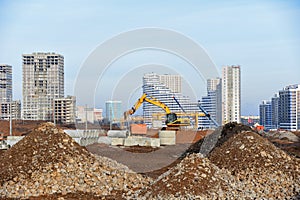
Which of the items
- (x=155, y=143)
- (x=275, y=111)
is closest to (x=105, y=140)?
(x=155, y=143)

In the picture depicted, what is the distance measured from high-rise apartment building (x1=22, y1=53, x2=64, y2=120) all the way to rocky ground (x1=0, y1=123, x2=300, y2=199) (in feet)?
224

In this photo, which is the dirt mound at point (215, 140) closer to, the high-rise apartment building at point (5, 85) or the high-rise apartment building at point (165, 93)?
the high-rise apartment building at point (165, 93)

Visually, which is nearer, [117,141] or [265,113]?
[117,141]

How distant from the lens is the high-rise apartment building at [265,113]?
118506mm

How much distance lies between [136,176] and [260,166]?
3485 millimetres

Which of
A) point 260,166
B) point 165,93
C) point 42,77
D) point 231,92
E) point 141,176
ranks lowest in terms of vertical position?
point 141,176

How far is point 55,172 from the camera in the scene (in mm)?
10812

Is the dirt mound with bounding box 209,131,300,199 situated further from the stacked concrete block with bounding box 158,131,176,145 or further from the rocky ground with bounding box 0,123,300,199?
the stacked concrete block with bounding box 158,131,176,145

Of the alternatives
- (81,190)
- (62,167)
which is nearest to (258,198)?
(81,190)

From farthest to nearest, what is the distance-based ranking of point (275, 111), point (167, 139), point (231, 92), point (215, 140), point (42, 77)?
point (275, 111) → point (231, 92) → point (42, 77) → point (167, 139) → point (215, 140)

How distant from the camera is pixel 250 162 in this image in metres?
12.4

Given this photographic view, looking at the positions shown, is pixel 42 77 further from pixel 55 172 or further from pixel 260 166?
pixel 260 166

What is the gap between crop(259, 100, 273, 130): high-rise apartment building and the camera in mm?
118506

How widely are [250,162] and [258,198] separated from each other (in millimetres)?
2431
